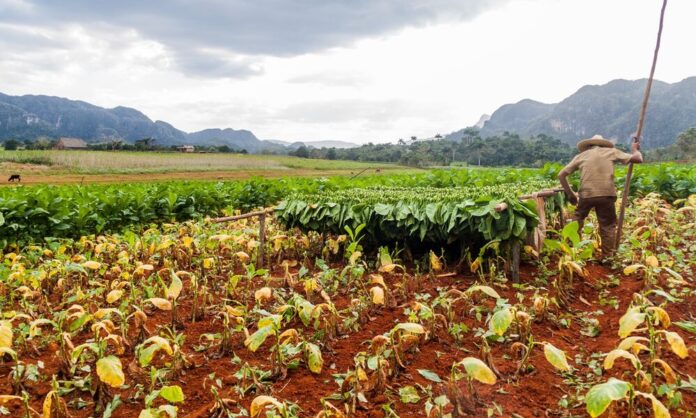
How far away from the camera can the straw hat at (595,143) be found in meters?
5.97

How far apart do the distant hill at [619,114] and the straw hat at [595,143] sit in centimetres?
13400

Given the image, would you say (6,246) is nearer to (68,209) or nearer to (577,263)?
(68,209)

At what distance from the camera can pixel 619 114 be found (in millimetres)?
155750

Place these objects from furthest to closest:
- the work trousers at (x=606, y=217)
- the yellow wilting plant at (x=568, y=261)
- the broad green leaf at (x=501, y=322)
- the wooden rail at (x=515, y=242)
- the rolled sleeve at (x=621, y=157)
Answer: the work trousers at (x=606, y=217) < the rolled sleeve at (x=621, y=157) < the wooden rail at (x=515, y=242) < the yellow wilting plant at (x=568, y=261) < the broad green leaf at (x=501, y=322)

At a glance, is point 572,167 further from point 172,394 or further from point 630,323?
point 172,394

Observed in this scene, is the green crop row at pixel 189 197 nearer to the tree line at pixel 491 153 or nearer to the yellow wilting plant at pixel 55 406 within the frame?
the yellow wilting plant at pixel 55 406

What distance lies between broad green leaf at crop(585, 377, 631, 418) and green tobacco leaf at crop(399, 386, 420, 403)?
986 millimetres

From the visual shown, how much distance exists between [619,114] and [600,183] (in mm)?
177136

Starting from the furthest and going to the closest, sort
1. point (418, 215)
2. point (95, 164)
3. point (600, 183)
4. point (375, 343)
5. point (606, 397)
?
point (95, 164) → point (600, 183) → point (418, 215) → point (375, 343) → point (606, 397)

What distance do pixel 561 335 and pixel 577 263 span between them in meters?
1.08

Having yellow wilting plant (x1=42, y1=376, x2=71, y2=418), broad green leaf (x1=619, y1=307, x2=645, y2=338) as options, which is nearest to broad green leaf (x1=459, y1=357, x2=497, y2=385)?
broad green leaf (x1=619, y1=307, x2=645, y2=338)

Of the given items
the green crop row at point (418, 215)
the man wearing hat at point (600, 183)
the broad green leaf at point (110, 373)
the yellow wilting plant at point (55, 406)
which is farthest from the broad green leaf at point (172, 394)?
the man wearing hat at point (600, 183)

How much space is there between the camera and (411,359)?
10.5 feet

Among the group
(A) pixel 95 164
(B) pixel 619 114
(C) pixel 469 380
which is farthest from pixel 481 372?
(B) pixel 619 114
